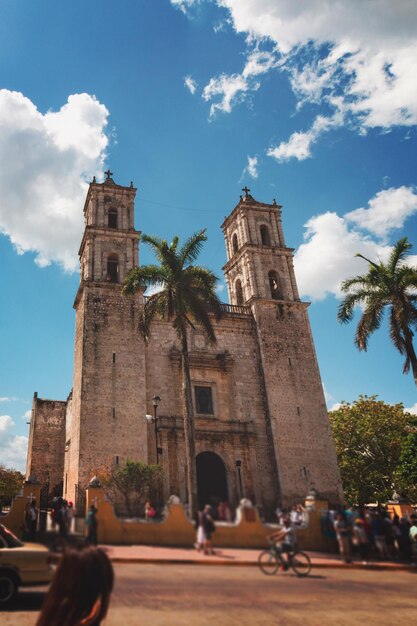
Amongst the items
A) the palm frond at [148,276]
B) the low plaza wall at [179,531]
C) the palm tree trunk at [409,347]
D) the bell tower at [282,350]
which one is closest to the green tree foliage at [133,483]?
the low plaza wall at [179,531]

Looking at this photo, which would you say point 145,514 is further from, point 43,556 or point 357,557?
point 357,557

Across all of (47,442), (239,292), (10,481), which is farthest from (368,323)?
(10,481)

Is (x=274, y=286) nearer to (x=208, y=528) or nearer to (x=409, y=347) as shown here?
(x=409, y=347)

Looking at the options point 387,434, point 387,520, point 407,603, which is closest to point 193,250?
point 387,520

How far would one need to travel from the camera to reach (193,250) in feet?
37.6

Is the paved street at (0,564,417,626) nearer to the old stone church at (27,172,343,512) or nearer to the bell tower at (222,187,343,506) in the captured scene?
the old stone church at (27,172,343,512)

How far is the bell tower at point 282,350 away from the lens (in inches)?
1137

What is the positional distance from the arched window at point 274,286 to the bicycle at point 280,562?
3121 centimetres

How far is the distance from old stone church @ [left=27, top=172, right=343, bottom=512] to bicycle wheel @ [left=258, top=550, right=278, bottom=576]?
21290 mm

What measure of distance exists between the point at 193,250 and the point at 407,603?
8.42m

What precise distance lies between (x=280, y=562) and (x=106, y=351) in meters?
25.7

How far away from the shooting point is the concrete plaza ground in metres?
3.31

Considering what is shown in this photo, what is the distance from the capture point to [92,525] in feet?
11.7

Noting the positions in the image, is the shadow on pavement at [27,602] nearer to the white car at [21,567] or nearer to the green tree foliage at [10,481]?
the white car at [21,567]
